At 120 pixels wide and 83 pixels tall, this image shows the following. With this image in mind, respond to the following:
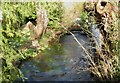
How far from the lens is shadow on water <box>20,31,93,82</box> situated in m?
4.18

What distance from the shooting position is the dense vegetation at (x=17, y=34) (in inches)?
119

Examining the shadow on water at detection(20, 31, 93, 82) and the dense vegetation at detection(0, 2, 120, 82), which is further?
the shadow on water at detection(20, 31, 93, 82)

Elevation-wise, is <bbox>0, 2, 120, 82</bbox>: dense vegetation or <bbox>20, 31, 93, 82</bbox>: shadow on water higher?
<bbox>0, 2, 120, 82</bbox>: dense vegetation

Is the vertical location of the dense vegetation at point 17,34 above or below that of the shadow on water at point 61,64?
above

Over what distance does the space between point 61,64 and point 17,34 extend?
64.6 inches

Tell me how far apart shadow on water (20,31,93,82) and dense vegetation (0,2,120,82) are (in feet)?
0.49

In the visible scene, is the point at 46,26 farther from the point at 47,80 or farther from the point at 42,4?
the point at 47,80

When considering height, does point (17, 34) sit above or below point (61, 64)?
above

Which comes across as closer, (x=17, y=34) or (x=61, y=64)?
(x=17, y=34)

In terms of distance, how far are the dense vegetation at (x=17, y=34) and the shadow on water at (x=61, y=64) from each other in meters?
0.15

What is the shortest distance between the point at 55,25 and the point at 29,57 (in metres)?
0.78

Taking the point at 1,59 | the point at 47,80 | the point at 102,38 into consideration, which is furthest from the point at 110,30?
the point at 1,59

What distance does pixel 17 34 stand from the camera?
3.06 meters

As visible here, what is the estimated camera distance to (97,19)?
13.3 feet
